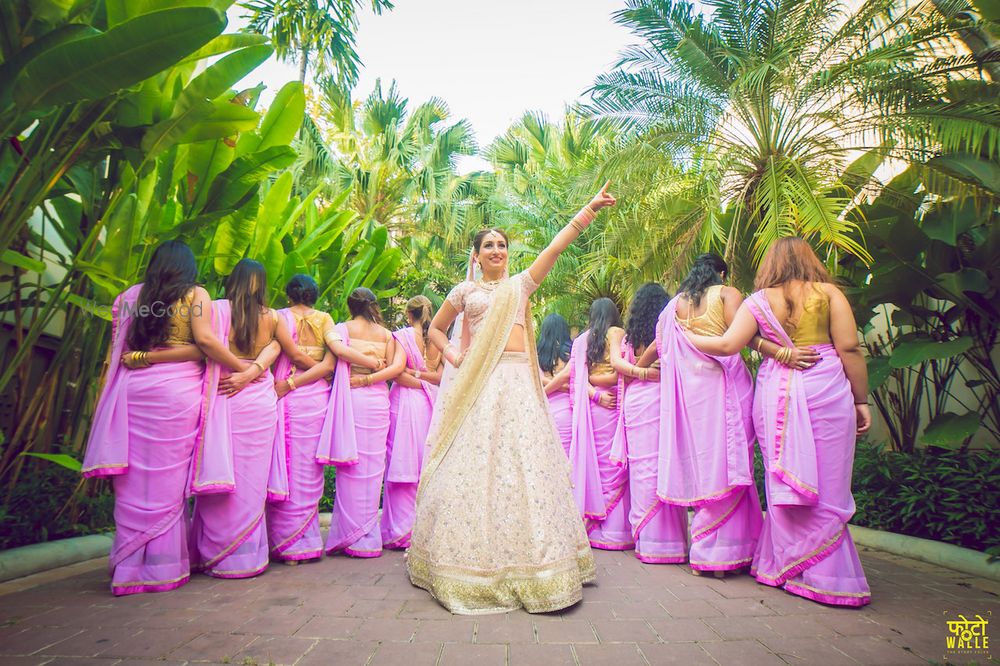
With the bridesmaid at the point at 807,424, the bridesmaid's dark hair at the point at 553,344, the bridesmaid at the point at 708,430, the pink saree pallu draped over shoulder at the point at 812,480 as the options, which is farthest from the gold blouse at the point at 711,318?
the bridesmaid's dark hair at the point at 553,344

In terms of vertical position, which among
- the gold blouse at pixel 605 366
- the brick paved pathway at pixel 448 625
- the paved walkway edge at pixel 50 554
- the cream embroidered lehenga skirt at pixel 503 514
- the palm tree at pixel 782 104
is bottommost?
the paved walkway edge at pixel 50 554

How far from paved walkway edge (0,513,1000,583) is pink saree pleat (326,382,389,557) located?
176 centimetres

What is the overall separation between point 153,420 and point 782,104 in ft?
24.0

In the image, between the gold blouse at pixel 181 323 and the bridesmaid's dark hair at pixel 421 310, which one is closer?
the gold blouse at pixel 181 323

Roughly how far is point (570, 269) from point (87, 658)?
49.5 feet

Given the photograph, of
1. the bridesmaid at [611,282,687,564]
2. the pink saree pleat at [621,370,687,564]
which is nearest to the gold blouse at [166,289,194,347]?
the bridesmaid at [611,282,687,564]

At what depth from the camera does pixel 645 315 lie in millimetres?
5117

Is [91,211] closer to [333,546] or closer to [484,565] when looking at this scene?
[333,546]

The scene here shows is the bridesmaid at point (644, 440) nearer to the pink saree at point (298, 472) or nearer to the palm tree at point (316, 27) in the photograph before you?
the pink saree at point (298, 472)

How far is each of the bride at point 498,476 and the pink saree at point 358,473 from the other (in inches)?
46.2

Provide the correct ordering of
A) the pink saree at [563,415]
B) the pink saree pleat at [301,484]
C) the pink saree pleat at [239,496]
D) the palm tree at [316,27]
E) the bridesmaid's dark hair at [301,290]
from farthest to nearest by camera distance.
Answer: the palm tree at [316,27]
the pink saree at [563,415]
the bridesmaid's dark hair at [301,290]
the pink saree pleat at [301,484]
the pink saree pleat at [239,496]

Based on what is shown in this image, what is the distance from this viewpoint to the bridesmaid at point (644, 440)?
4391 millimetres

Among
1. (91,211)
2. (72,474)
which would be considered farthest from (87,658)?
(91,211)

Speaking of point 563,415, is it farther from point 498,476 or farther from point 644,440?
point 498,476
